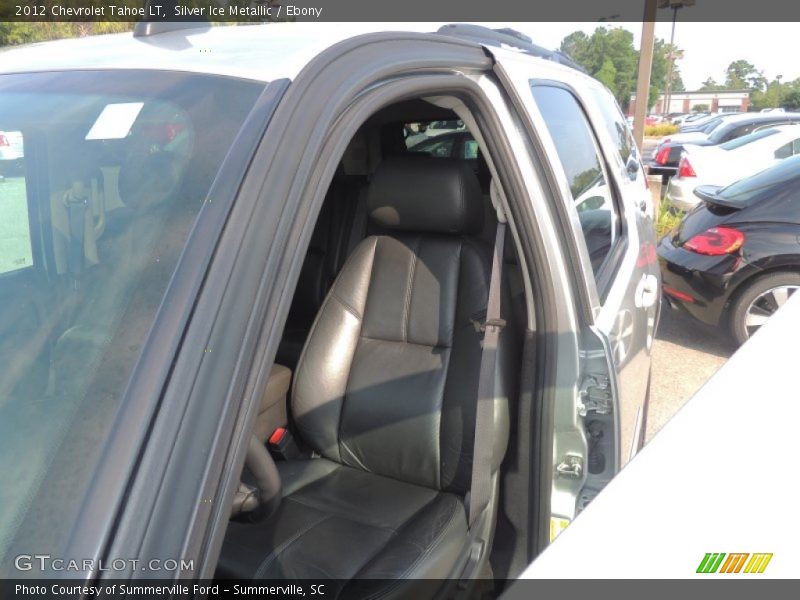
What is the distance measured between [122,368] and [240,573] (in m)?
0.96

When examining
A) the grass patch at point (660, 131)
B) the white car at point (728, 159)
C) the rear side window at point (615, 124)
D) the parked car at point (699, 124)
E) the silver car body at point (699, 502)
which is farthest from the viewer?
the grass patch at point (660, 131)

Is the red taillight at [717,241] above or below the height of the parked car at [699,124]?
above

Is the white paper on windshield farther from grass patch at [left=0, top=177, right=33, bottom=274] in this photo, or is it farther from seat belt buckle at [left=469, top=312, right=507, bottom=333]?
seat belt buckle at [left=469, top=312, right=507, bottom=333]

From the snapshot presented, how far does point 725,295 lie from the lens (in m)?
4.06

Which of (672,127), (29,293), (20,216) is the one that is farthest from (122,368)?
(672,127)

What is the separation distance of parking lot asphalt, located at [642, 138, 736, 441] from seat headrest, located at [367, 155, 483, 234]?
188cm

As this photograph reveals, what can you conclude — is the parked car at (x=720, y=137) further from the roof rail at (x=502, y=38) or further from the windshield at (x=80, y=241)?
the windshield at (x=80, y=241)

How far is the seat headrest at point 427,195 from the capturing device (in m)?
1.88

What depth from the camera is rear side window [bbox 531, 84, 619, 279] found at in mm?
1824

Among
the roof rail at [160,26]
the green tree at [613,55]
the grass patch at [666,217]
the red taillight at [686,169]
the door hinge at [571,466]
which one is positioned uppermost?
the green tree at [613,55]

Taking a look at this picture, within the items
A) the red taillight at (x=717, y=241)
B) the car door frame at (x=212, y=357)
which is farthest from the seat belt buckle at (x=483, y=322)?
the red taillight at (x=717, y=241)

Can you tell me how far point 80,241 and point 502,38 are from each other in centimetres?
146

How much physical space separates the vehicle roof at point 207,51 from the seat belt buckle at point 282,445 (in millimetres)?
1279

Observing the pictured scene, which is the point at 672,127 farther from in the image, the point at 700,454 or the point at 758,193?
the point at 700,454
